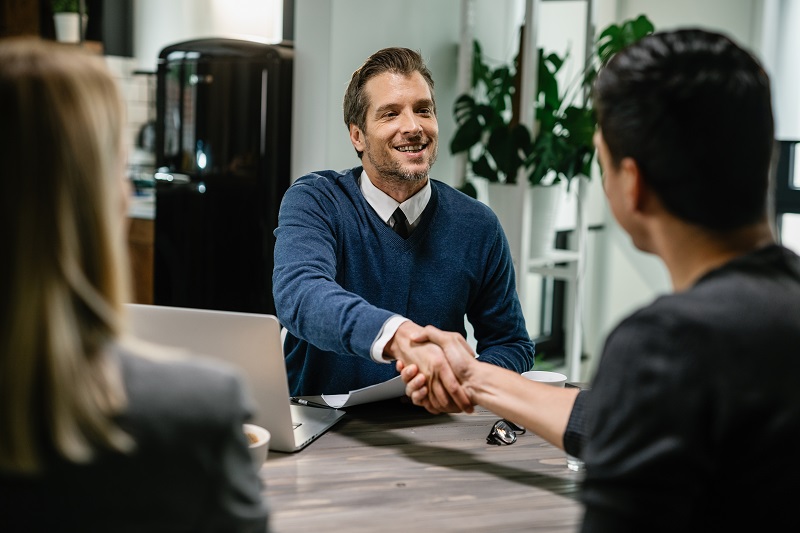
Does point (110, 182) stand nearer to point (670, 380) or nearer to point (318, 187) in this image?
point (670, 380)

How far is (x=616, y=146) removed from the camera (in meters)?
1.00

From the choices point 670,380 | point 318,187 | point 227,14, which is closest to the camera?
point 670,380

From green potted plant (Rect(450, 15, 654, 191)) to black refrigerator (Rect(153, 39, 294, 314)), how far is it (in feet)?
2.45

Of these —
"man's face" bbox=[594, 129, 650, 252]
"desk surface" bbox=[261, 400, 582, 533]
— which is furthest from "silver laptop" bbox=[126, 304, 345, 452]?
"man's face" bbox=[594, 129, 650, 252]

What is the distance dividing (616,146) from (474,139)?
270 centimetres

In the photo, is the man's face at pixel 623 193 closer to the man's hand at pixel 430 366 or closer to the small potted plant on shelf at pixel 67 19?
the man's hand at pixel 430 366

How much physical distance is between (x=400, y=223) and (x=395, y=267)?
0.39ft

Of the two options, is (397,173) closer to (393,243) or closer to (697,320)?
(393,243)

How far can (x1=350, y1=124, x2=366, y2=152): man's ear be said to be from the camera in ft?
7.47

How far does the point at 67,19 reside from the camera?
455 centimetres

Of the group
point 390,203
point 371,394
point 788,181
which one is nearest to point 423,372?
point 371,394

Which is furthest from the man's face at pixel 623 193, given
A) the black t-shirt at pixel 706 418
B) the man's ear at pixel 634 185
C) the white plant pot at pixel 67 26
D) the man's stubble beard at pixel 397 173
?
the white plant pot at pixel 67 26

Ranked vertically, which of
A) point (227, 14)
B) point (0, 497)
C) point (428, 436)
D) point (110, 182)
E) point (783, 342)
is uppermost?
point (227, 14)

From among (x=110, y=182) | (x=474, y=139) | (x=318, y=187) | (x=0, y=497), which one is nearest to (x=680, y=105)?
(x=110, y=182)
